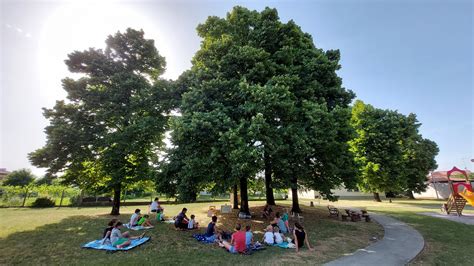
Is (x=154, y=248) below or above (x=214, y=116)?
below

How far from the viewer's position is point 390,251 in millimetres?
10922

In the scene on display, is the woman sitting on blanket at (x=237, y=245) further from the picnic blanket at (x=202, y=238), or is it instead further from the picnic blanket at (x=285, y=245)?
the picnic blanket at (x=285, y=245)

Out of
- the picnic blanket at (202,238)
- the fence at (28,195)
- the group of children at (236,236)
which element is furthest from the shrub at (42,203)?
the picnic blanket at (202,238)

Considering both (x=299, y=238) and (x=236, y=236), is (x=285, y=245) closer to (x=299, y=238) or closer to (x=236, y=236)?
(x=299, y=238)

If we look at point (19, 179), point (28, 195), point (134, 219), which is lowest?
point (134, 219)

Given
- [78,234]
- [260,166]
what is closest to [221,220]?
[260,166]

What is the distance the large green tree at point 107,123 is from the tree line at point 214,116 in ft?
0.26

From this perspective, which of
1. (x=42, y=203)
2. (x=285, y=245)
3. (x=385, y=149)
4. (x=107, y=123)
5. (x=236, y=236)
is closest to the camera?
Answer: (x=236, y=236)

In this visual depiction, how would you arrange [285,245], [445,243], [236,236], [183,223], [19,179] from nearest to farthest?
1. [236,236]
2. [285,245]
3. [445,243]
4. [183,223]
5. [19,179]

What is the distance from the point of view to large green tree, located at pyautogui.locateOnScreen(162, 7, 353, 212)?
13.4 meters

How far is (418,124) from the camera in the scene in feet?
146

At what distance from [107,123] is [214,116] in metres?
11.0

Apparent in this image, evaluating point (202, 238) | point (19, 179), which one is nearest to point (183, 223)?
point (202, 238)

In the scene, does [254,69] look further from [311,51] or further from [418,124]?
[418,124]
